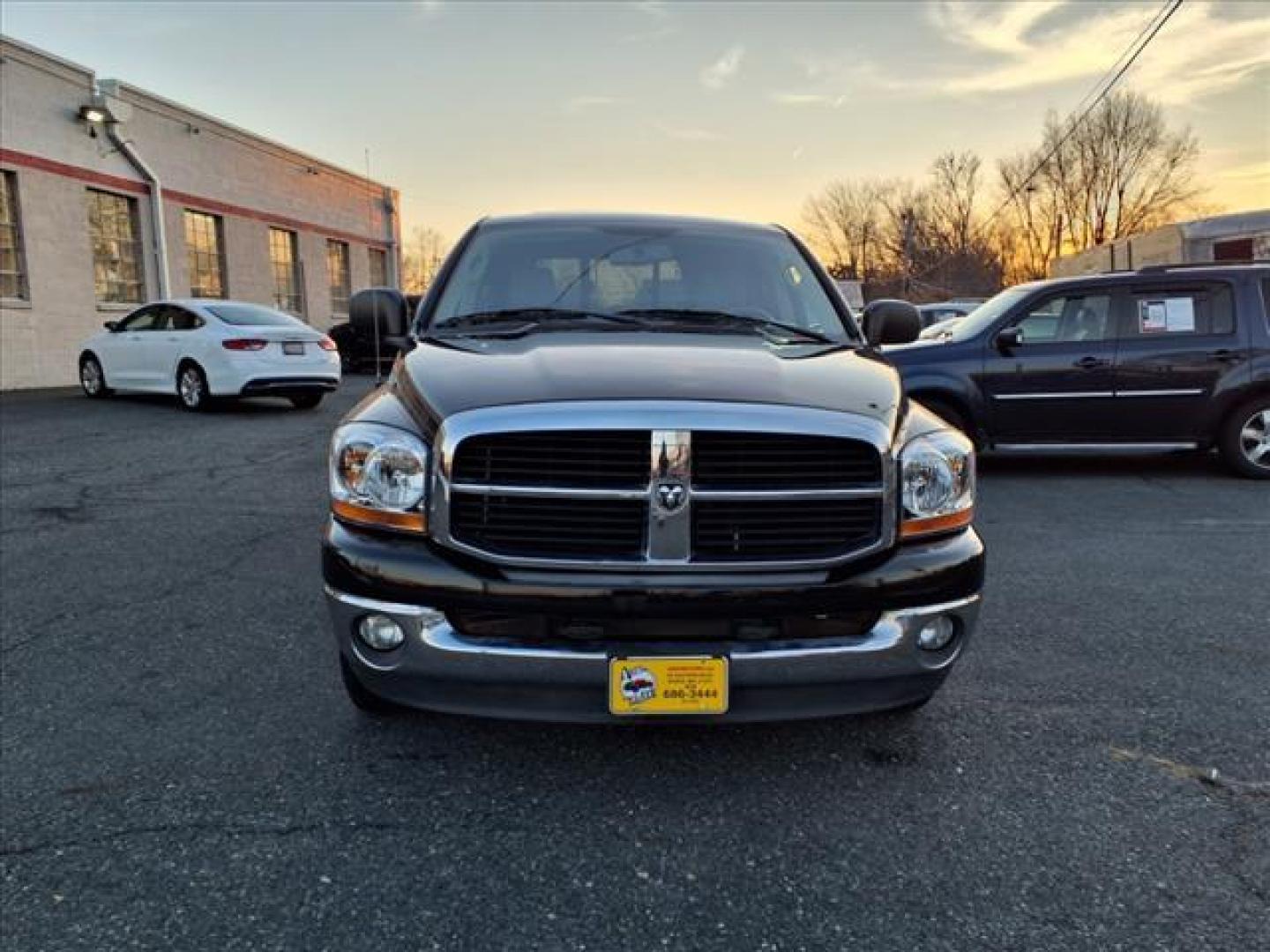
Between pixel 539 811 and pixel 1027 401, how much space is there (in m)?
6.56

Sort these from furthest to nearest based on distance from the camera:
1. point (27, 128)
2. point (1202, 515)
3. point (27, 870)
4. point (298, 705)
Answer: point (27, 128) < point (1202, 515) < point (298, 705) < point (27, 870)

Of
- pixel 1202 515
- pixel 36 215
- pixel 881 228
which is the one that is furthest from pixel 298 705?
pixel 881 228

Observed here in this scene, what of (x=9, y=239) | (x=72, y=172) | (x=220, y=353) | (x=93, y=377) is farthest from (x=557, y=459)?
Result: (x=72, y=172)

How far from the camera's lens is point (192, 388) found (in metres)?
12.2

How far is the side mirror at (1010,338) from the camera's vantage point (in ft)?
25.4

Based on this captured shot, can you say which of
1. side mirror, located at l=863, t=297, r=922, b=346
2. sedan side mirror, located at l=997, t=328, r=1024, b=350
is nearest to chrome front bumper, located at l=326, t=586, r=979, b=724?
side mirror, located at l=863, t=297, r=922, b=346

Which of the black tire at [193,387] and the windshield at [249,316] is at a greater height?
the windshield at [249,316]

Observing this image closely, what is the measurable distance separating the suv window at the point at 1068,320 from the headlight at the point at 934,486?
19.2 ft

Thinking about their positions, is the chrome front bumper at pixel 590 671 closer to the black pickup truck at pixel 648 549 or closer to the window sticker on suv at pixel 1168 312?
the black pickup truck at pixel 648 549

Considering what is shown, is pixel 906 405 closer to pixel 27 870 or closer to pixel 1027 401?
pixel 27 870

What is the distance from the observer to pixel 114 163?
18.0 meters

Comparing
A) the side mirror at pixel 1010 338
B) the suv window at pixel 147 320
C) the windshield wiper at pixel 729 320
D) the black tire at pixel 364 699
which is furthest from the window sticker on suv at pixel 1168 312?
the suv window at pixel 147 320

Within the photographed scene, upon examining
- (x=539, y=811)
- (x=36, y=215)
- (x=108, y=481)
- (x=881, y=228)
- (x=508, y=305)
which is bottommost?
(x=539, y=811)

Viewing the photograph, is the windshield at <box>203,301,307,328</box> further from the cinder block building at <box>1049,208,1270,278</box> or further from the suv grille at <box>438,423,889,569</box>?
the cinder block building at <box>1049,208,1270,278</box>
